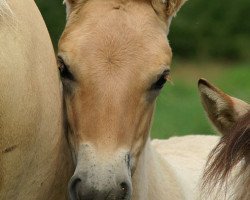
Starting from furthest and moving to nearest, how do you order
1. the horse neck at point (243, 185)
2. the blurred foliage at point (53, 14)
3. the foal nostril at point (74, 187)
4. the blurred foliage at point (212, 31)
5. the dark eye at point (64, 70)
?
the blurred foliage at point (212, 31)
the blurred foliage at point (53, 14)
the dark eye at point (64, 70)
the foal nostril at point (74, 187)
the horse neck at point (243, 185)

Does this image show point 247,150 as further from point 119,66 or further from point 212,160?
point 119,66

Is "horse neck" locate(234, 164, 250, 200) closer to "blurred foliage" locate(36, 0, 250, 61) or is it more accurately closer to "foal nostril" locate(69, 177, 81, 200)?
"foal nostril" locate(69, 177, 81, 200)

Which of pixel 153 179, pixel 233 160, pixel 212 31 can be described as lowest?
pixel 212 31

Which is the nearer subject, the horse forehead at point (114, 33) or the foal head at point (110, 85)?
the foal head at point (110, 85)

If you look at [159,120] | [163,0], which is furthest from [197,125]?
[163,0]

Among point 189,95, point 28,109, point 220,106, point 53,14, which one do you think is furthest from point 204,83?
point 53,14

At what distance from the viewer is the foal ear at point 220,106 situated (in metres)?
4.85

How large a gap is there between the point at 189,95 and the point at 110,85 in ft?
35.4

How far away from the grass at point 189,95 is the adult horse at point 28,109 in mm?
4463

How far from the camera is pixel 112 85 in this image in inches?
186

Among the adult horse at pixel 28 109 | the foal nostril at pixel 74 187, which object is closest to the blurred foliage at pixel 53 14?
the adult horse at pixel 28 109

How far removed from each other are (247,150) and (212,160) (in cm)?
36

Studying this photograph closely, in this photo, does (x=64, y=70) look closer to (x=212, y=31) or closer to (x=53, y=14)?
(x=53, y=14)

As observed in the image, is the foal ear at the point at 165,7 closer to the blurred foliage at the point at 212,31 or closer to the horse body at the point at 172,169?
the horse body at the point at 172,169
